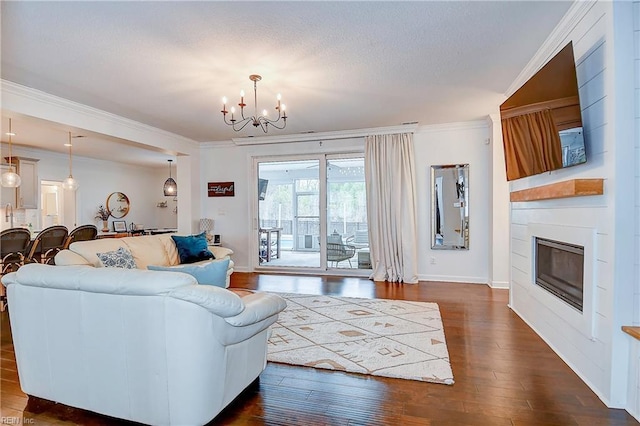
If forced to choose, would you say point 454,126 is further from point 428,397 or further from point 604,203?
point 428,397

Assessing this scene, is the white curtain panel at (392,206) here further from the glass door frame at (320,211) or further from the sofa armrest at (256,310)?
the sofa armrest at (256,310)

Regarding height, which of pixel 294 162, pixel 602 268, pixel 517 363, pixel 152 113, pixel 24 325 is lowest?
pixel 517 363

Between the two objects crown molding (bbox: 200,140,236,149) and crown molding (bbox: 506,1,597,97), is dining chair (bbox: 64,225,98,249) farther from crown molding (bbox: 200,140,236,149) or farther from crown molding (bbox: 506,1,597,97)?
crown molding (bbox: 506,1,597,97)

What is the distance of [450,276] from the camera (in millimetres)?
5516

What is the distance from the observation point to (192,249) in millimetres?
4766

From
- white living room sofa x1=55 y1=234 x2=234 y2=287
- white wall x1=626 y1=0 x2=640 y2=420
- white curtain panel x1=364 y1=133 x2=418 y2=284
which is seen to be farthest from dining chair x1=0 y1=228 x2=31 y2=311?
white wall x1=626 y1=0 x2=640 y2=420

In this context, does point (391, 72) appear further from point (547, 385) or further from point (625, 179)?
point (547, 385)

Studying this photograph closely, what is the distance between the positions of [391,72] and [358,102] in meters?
0.95

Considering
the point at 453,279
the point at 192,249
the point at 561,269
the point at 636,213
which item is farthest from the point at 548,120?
the point at 192,249

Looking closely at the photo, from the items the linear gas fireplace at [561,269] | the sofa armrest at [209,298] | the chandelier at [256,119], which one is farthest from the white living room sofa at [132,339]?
the chandelier at [256,119]

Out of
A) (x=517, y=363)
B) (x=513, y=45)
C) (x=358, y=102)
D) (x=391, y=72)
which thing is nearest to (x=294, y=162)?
(x=358, y=102)

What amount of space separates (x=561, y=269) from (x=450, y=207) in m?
2.73

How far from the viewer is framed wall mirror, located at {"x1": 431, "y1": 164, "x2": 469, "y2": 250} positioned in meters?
5.42

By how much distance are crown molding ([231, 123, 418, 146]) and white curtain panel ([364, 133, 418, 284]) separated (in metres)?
0.09
